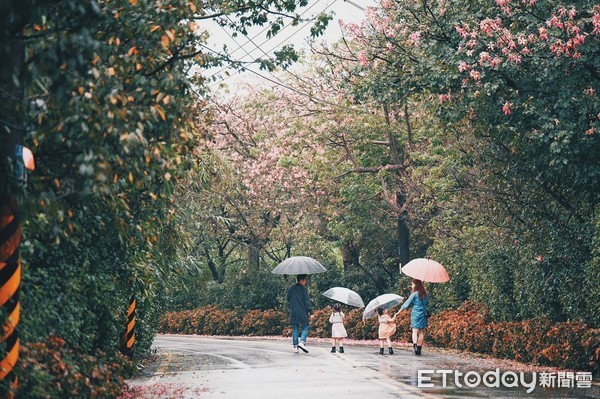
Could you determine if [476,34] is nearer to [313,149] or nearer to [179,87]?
[179,87]

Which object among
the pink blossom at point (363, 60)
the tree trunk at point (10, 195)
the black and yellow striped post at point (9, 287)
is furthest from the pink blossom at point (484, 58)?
the black and yellow striped post at point (9, 287)

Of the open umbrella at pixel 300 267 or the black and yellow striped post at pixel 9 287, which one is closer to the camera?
the black and yellow striped post at pixel 9 287

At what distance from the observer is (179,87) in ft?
39.3

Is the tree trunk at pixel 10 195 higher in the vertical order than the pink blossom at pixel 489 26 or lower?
lower

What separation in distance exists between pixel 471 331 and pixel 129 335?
8.50m

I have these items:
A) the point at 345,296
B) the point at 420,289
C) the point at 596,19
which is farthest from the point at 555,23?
the point at 345,296

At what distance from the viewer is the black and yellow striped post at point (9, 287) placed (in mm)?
9781

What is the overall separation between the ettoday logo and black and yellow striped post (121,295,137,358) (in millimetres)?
5763

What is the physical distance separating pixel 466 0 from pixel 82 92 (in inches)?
450

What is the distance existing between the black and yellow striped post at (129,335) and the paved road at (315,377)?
63 centimetres

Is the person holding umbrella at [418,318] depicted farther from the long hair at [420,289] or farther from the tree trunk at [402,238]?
the tree trunk at [402,238]

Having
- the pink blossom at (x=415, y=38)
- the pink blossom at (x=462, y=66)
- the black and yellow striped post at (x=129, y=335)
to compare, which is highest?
the pink blossom at (x=415, y=38)

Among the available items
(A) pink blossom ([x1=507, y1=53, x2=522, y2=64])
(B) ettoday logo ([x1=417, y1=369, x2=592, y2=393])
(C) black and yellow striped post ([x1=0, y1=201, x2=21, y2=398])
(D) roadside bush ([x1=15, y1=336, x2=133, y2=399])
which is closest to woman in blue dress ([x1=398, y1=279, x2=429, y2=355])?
(B) ettoday logo ([x1=417, y1=369, x2=592, y2=393])

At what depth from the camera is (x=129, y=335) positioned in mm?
18766
